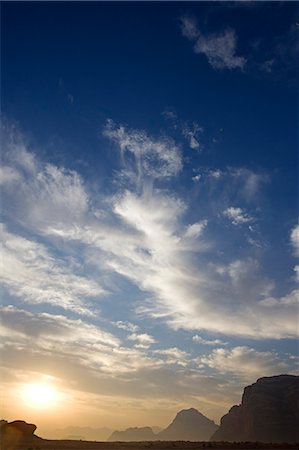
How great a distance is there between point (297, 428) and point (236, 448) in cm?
12261

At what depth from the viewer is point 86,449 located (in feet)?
146

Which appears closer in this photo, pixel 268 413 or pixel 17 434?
pixel 17 434

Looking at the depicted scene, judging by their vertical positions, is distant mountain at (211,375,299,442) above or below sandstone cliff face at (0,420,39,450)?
above

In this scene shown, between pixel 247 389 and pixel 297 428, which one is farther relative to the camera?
pixel 247 389

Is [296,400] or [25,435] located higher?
[296,400]

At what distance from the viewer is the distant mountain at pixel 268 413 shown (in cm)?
14825

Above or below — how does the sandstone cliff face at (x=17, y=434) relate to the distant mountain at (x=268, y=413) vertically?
below

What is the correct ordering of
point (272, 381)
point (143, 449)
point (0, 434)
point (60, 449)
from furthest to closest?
point (272, 381), point (0, 434), point (60, 449), point (143, 449)

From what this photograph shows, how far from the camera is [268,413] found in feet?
509

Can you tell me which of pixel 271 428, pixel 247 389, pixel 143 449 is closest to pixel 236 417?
pixel 247 389

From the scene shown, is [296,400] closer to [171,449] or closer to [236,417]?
[236,417]

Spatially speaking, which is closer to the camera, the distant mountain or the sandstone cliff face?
the sandstone cliff face

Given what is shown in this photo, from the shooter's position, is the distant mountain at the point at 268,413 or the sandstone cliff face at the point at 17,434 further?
the distant mountain at the point at 268,413

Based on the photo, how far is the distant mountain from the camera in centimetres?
14825
